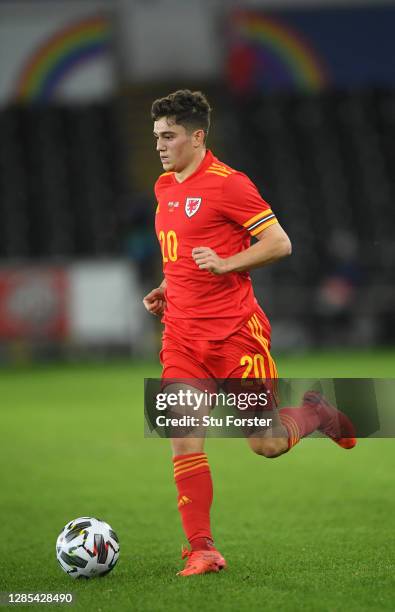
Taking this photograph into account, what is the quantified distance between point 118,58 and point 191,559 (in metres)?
18.4

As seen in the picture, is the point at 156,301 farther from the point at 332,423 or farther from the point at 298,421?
the point at 332,423

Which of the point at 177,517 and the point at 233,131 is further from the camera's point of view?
the point at 233,131

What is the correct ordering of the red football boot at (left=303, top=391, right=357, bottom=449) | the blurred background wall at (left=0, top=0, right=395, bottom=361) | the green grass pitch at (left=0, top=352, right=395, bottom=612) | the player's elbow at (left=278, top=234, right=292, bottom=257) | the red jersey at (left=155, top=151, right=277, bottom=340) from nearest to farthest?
the green grass pitch at (left=0, top=352, right=395, bottom=612)
the player's elbow at (left=278, top=234, right=292, bottom=257)
the red jersey at (left=155, top=151, right=277, bottom=340)
the red football boot at (left=303, top=391, right=357, bottom=449)
the blurred background wall at (left=0, top=0, right=395, bottom=361)

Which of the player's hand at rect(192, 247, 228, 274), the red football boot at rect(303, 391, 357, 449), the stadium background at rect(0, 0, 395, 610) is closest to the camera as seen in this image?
the player's hand at rect(192, 247, 228, 274)

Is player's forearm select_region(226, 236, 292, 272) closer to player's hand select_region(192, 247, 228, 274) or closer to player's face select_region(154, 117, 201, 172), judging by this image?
player's hand select_region(192, 247, 228, 274)

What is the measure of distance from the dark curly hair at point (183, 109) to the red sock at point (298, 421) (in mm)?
1305

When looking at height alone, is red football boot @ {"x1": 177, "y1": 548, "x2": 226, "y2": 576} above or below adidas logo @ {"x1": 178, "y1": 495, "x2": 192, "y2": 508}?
below

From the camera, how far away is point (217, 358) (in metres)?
4.93

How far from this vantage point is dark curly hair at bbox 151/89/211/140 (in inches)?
194

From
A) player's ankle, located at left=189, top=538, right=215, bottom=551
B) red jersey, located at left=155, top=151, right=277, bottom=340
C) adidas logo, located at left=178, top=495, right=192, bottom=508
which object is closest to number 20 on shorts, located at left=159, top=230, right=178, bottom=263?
red jersey, located at left=155, top=151, right=277, bottom=340

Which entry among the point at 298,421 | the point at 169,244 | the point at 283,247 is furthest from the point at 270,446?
the point at 169,244

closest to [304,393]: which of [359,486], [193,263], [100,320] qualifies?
[193,263]

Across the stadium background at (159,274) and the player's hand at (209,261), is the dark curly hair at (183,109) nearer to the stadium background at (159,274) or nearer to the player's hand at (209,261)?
the player's hand at (209,261)

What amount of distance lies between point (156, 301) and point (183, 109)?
2.95 feet
